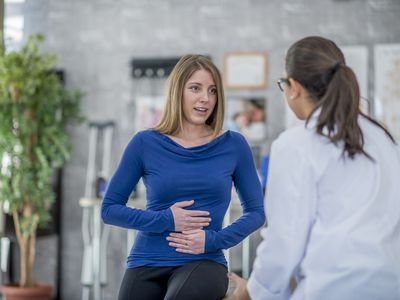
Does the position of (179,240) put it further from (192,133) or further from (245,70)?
(245,70)

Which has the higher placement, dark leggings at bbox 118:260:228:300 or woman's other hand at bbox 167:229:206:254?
woman's other hand at bbox 167:229:206:254

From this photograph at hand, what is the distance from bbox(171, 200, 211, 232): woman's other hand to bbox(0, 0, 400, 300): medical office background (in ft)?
10.7

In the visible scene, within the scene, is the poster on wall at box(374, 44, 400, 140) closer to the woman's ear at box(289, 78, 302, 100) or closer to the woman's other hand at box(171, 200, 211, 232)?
the woman's other hand at box(171, 200, 211, 232)

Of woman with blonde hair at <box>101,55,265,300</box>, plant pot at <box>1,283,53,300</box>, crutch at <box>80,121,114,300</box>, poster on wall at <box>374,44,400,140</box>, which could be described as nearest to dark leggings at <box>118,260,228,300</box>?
woman with blonde hair at <box>101,55,265,300</box>

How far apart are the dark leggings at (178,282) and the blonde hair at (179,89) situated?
45 cm

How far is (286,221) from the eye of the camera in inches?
56.9

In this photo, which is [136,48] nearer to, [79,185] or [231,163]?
[79,185]

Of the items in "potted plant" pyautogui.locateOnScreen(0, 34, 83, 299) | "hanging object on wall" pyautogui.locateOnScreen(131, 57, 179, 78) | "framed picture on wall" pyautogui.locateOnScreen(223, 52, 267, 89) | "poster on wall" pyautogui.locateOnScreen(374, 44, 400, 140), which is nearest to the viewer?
"potted plant" pyautogui.locateOnScreen(0, 34, 83, 299)

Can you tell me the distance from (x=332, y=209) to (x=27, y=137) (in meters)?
3.70

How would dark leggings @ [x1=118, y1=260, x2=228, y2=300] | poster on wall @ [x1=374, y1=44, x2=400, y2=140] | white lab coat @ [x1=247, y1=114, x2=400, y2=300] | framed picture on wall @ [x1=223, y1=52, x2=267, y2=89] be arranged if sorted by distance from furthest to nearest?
framed picture on wall @ [x1=223, y1=52, x2=267, y2=89]
poster on wall @ [x1=374, y1=44, x2=400, y2=140]
dark leggings @ [x1=118, y1=260, x2=228, y2=300]
white lab coat @ [x1=247, y1=114, x2=400, y2=300]

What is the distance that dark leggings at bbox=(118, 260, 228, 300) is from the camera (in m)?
1.93

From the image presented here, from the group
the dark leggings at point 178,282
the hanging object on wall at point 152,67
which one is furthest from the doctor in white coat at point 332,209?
the hanging object on wall at point 152,67

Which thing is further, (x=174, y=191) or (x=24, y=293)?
(x=24, y=293)

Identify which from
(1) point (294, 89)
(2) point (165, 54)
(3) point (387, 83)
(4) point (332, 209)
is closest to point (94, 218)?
(2) point (165, 54)
